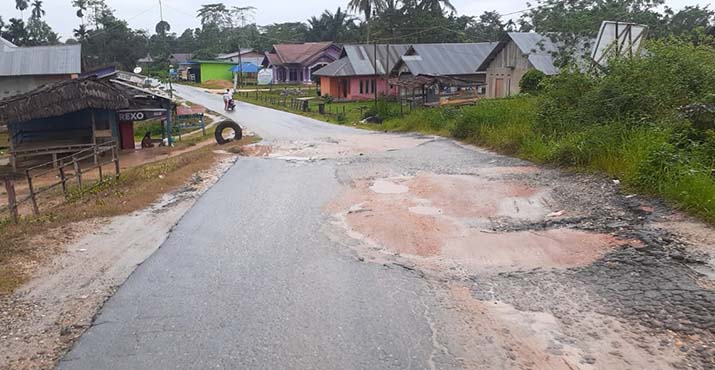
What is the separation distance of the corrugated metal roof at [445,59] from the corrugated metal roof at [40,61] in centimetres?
2344

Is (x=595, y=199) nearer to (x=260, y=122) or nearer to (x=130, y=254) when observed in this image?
(x=130, y=254)

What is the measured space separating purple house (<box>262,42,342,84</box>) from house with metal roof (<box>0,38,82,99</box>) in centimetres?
3105

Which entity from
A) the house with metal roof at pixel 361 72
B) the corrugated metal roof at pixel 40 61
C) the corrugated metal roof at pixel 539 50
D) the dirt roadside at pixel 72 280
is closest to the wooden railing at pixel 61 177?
the dirt roadside at pixel 72 280

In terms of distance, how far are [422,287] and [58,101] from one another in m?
19.2

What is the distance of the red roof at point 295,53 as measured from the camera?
69.0 meters

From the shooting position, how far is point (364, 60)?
50.9 meters

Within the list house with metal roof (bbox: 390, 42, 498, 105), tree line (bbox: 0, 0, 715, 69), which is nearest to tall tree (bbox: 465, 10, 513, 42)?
tree line (bbox: 0, 0, 715, 69)

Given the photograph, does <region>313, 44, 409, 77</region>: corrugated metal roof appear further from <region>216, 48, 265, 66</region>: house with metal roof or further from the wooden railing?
<region>216, 48, 265, 66</region>: house with metal roof

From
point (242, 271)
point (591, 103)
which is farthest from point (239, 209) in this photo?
point (591, 103)

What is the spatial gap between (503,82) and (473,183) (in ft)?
Result: 88.2

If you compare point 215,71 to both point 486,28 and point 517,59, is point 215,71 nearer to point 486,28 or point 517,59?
point 486,28

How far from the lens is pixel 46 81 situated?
4031 centimetres

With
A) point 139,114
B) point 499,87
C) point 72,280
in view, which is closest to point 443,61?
point 499,87

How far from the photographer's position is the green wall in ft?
252
